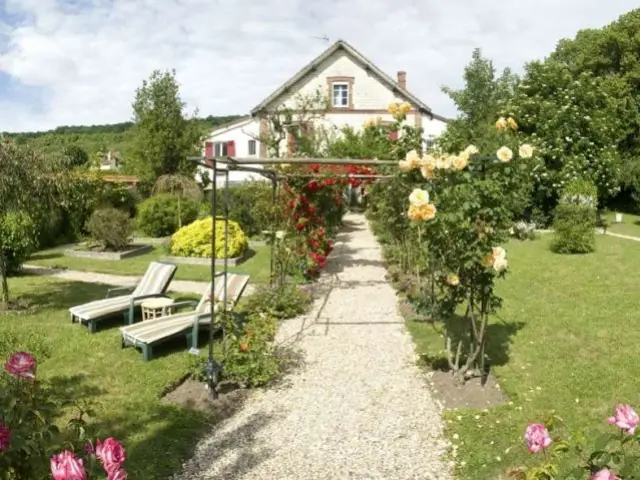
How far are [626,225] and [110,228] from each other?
2003 centimetres

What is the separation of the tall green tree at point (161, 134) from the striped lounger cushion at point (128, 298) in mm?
16977

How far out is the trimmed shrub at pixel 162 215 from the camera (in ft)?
66.4

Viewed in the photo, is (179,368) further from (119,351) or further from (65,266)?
(65,266)

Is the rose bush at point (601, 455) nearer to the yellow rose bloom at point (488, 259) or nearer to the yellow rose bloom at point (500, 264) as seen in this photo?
the yellow rose bloom at point (500, 264)

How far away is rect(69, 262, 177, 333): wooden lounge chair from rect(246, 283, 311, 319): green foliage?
1477 millimetres

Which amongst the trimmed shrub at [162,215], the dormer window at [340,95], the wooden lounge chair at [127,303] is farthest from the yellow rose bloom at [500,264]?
the dormer window at [340,95]

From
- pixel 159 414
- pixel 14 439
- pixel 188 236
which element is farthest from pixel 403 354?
pixel 188 236

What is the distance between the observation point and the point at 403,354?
24.6ft

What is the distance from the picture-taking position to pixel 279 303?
9.52m

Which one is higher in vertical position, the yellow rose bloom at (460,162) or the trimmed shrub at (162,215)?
the yellow rose bloom at (460,162)

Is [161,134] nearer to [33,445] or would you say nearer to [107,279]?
[107,279]

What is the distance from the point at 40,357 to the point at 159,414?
2.56 m

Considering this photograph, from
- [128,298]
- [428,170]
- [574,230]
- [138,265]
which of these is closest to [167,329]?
[128,298]

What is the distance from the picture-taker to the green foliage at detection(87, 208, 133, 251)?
53.8 ft
